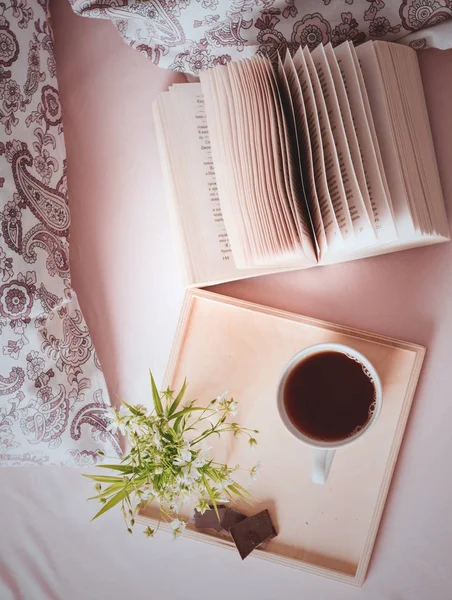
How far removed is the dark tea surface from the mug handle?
0.11ft

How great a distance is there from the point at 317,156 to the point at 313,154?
0.04ft

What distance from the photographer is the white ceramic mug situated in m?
0.69

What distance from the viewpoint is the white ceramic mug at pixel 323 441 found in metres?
0.69

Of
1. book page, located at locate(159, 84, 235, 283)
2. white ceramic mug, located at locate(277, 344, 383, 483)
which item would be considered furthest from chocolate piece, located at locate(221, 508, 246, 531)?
book page, located at locate(159, 84, 235, 283)

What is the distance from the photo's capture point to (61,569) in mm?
894

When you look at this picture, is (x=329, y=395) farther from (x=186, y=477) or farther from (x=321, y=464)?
(x=186, y=477)

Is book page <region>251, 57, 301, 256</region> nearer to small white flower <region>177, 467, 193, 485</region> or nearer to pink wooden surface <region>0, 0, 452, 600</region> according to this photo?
pink wooden surface <region>0, 0, 452, 600</region>

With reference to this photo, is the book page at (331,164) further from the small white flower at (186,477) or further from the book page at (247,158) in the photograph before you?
the small white flower at (186,477)

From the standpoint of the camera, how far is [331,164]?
2.04 feet

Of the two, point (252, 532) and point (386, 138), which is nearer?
point (386, 138)

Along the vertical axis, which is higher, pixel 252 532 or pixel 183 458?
pixel 183 458

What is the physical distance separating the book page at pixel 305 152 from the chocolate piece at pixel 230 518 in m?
0.44

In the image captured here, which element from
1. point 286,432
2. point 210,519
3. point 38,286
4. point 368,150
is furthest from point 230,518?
point 368,150

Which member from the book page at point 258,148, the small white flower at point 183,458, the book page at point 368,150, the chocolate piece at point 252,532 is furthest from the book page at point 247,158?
the chocolate piece at point 252,532
